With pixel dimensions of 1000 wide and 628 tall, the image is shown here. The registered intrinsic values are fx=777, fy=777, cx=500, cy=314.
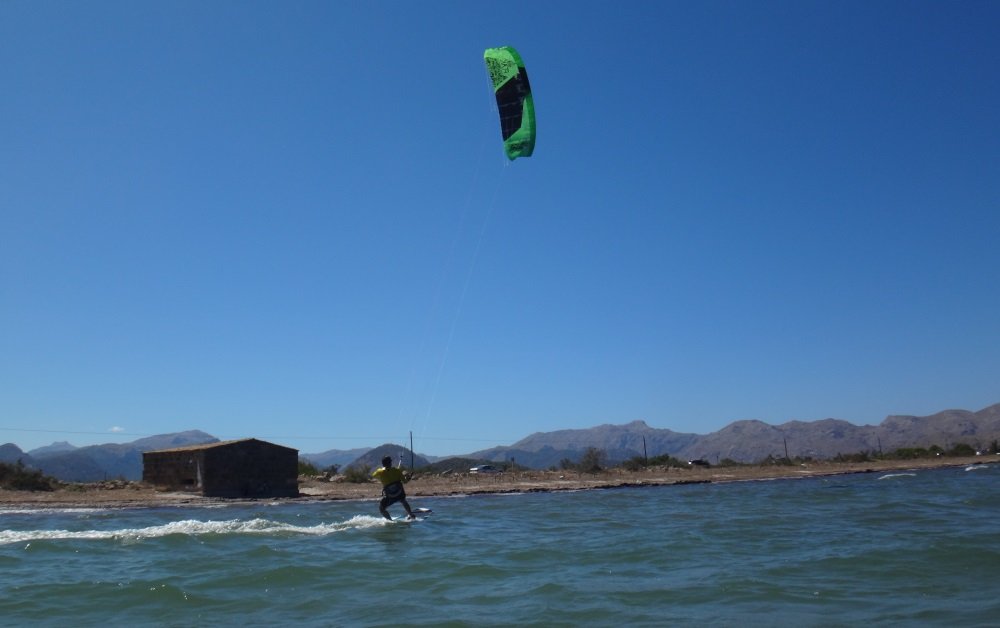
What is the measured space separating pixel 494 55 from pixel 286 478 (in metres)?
19.3

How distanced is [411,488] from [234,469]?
7234 mm

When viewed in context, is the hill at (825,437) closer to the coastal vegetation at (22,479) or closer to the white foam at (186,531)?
the coastal vegetation at (22,479)

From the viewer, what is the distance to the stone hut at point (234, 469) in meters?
27.8

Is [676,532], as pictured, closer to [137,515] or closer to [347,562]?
[347,562]

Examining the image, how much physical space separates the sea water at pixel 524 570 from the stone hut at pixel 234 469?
31.2 feet

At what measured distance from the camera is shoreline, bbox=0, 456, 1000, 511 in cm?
2448

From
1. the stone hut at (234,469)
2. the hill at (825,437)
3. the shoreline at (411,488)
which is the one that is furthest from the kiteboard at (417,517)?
the hill at (825,437)

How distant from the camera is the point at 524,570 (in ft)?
33.2

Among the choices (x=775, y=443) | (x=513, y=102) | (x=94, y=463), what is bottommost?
(x=775, y=443)

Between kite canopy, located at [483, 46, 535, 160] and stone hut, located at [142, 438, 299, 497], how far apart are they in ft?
58.6

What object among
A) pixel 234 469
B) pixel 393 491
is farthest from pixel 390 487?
pixel 234 469

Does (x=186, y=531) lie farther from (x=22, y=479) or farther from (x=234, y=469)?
(x=22, y=479)

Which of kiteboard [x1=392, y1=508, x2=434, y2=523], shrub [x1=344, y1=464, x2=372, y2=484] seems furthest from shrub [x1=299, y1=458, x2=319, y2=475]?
kiteboard [x1=392, y1=508, x2=434, y2=523]

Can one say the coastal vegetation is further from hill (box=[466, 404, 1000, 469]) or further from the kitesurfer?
hill (box=[466, 404, 1000, 469])
